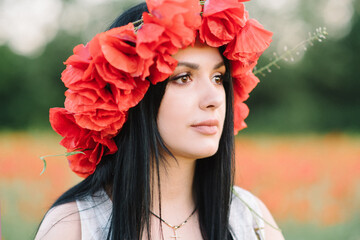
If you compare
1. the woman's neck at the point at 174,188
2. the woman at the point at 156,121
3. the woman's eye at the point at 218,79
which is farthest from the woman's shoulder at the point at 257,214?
the woman's eye at the point at 218,79

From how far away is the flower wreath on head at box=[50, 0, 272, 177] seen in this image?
6.07 feet

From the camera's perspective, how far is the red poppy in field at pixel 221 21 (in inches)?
78.5

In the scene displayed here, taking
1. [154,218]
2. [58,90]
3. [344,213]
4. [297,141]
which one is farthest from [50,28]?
[154,218]

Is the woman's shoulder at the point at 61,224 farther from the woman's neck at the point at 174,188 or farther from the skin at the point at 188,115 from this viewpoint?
the woman's neck at the point at 174,188

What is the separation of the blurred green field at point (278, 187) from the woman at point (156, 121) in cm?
245

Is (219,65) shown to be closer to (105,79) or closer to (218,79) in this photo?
(218,79)

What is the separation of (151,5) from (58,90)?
10.5m

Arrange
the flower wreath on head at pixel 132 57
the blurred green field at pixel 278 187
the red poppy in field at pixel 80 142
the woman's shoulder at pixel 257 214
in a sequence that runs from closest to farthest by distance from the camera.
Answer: the flower wreath on head at pixel 132 57, the red poppy in field at pixel 80 142, the woman's shoulder at pixel 257 214, the blurred green field at pixel 278 187

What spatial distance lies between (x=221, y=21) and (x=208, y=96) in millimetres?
344

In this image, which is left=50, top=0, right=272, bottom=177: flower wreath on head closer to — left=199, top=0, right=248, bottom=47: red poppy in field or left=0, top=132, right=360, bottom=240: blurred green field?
left=199, top=0, right=248, bottom=47: red poppy in field

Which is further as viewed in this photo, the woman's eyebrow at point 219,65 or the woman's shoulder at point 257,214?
the woman's shoulder at point 257,214

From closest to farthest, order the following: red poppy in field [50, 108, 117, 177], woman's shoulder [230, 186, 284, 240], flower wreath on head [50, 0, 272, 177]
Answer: flower wreath on head [50, 0, 272, 177] < red poppy in field [50, 108, 117, 177] < woman's shoulder [230, 186, 284, 240]

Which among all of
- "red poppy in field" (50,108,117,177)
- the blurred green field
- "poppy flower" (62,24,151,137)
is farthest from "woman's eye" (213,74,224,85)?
the blurred green field

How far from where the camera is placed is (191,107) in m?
2.03
